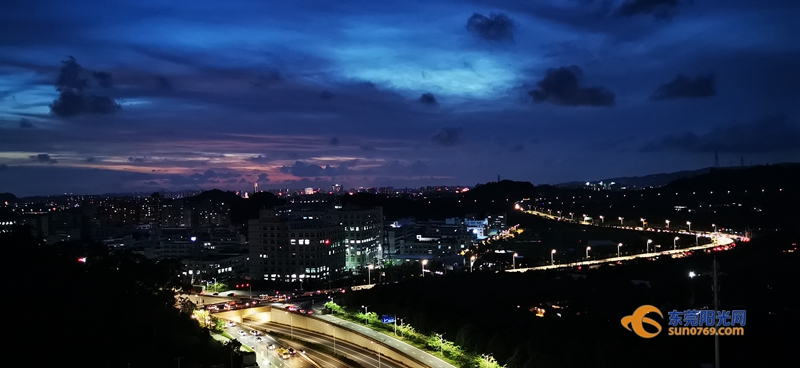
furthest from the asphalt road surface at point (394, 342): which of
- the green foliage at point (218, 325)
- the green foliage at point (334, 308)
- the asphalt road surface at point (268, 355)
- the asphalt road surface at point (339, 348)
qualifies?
the green foliage at point (218, 325)

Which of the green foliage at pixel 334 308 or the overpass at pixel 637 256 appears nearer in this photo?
the green foliage at pixel 334 308

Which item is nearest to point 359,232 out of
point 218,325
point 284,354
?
point 218,325

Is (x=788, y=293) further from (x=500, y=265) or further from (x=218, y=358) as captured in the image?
(x=218, y=358)

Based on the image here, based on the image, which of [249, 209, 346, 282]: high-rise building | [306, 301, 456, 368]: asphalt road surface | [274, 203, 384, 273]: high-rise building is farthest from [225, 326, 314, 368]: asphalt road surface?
[274, 203, 384, 273]: high-rise building

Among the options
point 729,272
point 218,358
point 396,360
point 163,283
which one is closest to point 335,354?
point 396,360

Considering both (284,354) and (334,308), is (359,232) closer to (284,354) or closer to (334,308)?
(334,308)

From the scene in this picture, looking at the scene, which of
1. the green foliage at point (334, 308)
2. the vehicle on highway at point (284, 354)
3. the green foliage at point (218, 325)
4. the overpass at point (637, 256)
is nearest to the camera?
the vehicle on highway at point (284, 354)

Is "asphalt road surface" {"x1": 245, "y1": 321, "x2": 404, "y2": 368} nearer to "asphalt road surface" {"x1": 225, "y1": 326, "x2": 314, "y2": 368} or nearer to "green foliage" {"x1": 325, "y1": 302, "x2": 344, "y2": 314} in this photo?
"asphalt road surface" {"x1": 225, "y1": 326, "x2": 314, "y2": 368}

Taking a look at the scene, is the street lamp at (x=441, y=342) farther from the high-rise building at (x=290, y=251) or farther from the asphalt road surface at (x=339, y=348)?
the high-rise building at (x=290, y=251)

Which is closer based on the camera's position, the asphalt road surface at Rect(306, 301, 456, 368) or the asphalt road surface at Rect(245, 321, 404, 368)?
the asphalt road surface at Rect(306, 301, 456, 368)
